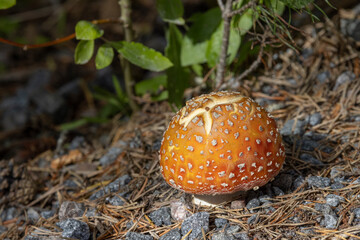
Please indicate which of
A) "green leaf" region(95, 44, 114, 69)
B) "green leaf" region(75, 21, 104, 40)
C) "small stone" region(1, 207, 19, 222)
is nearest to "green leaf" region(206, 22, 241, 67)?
"green leaf" region(95, 44, 114, 69)

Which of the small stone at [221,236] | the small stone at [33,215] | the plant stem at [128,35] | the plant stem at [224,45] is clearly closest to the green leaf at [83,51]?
the plant stem at [128,35]

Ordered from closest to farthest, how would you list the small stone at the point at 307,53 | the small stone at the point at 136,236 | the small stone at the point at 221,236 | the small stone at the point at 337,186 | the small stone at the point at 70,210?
the small stone at the point at 221,236 → the small stone at the point at 136,236 → the small stone at the point at 337,186 → the small stone at the point at 70,210 → the small stone at the point at 307,53

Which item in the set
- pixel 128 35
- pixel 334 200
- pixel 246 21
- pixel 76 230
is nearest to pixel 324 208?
pixel 334 200

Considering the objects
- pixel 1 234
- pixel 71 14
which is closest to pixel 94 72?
pixel 71 14

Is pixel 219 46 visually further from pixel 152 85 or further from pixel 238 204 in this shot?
pixel 238 204

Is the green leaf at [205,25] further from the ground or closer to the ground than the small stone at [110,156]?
further from the ground

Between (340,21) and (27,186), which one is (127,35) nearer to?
(27,186)

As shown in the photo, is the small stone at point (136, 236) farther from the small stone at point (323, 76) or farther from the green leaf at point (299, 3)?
the small stone at point (323, 76)
